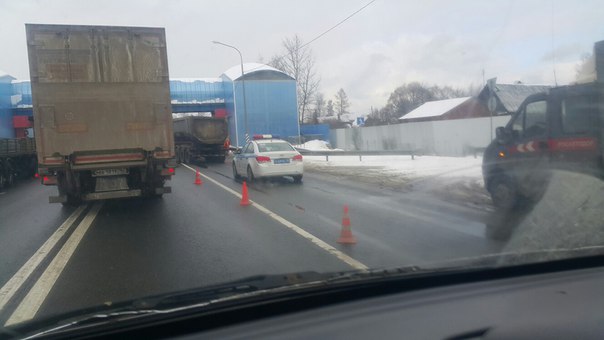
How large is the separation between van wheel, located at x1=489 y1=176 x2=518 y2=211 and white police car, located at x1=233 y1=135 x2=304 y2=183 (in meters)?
7.69

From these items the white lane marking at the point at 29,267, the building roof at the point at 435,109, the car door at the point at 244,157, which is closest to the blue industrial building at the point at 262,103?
the building roof at the point at 435,109

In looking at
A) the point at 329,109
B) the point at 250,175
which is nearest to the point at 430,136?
the point at 250,175

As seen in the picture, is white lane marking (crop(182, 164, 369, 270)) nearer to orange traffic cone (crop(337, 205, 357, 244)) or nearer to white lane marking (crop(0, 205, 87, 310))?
orange traffic cone (crop(337, 205, 357, 244))

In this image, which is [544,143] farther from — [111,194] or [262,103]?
[262,103]

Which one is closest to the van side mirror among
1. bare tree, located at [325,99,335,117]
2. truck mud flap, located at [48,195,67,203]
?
truck mud flap, located at [48,195,67,203]

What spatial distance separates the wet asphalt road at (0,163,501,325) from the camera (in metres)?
5.59

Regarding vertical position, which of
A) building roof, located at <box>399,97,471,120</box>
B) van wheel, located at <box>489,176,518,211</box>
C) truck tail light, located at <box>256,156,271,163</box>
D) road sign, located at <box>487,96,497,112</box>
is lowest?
van wheel, located at <box>489,176,518,211</box>

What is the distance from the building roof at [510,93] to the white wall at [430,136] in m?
6.16

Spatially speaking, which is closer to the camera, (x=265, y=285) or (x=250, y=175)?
(x=265, y=285)

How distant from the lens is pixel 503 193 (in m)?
9.08

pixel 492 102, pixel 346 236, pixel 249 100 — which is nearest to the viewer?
pixel 346 236

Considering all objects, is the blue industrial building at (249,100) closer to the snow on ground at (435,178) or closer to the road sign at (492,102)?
the snow on ground at (435,178)

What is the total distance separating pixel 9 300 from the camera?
495cm

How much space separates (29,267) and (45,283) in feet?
3.10
